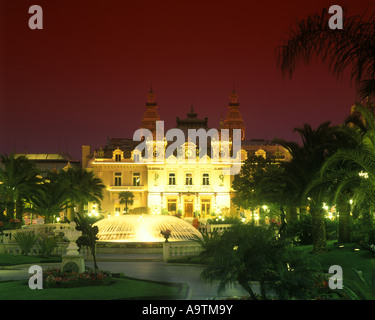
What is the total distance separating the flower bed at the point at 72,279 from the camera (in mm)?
14727

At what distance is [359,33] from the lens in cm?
1060

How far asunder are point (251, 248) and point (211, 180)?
57.2 metres

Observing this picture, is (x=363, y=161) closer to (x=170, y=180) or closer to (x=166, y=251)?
(x=166, y=251)

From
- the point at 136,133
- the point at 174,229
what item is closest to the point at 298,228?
the point at 174,229

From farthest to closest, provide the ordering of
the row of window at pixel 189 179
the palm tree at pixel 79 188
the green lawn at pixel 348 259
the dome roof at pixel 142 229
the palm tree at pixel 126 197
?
the row of window at pixel 189 179 → the palm tree at pixel 126 197 → the palm tree at pixel 79 188 → the dome roof at pixel 142 229 → the green lawn at pixel 348 259

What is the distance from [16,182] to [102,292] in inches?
854

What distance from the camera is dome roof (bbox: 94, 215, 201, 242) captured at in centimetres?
3154

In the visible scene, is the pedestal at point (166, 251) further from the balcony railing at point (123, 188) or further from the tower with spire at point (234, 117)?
the tower with spire at point (234, 117)

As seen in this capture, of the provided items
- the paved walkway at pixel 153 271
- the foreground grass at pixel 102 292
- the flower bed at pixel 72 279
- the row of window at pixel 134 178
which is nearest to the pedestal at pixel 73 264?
the flower bed at pixel 72 279

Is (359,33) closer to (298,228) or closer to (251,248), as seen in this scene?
(251,248)

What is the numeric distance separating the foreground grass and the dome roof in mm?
15218

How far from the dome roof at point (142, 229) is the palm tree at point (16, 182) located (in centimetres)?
532

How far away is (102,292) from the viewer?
14055mm
